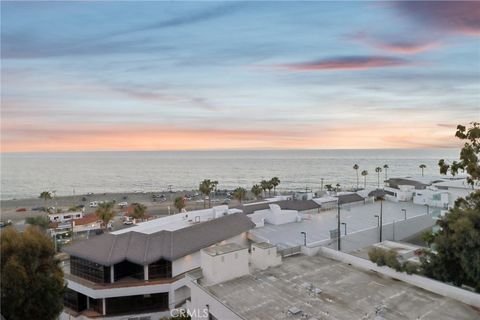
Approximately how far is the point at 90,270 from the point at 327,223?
2378 cm

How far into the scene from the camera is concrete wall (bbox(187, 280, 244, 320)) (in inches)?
696

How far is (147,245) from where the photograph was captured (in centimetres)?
2997

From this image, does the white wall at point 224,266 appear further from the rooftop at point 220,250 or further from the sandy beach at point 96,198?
the sandy beach at point 96,198

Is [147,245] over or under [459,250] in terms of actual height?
under

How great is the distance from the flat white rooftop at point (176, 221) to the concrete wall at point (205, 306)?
1329cm

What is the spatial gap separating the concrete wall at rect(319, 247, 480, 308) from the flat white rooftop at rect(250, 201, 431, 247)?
664cm

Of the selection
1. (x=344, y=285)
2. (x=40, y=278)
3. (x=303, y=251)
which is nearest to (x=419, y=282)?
(x=344, y=285)

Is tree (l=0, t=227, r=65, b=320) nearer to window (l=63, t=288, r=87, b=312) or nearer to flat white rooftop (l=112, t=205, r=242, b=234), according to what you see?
window (l=63, t=288, r=87, b=312)

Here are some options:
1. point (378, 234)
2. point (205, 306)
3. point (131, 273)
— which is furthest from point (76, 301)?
point (378, 234)

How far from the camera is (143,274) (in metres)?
29.2

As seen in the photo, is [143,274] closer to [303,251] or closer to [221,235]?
[221,235]

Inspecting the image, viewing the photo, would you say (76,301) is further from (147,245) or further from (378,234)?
(378,234)

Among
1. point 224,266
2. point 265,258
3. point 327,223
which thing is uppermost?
point 224,266

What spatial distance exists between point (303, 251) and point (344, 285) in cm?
637
